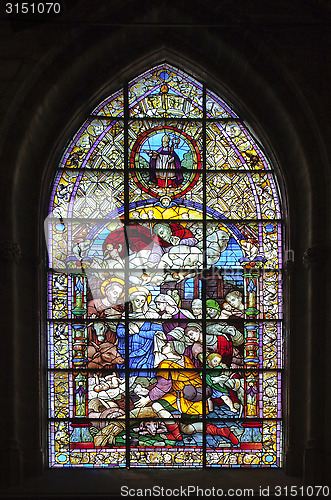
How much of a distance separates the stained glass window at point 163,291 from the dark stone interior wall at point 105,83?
13.1 inches

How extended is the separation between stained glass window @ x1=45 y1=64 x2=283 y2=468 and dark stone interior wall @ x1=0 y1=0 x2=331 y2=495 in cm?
33

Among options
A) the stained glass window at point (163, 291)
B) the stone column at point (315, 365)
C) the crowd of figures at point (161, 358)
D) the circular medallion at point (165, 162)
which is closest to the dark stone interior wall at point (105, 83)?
the stone column at point (315, 365)

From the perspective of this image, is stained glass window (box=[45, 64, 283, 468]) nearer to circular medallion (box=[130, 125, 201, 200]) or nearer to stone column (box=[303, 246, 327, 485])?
circular medallion (box=[130, 125, 201, 200])

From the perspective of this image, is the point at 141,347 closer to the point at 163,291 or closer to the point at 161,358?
the point at 161,358

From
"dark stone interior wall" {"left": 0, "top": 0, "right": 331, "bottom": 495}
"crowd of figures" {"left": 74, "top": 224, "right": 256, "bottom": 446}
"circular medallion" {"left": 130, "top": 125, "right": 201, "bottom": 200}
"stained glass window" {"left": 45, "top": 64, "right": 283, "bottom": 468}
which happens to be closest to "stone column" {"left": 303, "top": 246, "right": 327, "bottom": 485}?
"dark stone interior wall" {"left": 0, "top": 0, "right": 331, "bottom": 495}

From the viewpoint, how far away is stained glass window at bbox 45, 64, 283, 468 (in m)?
7.55

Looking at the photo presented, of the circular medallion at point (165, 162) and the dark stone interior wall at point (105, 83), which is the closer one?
the dark stone interior wall at point (105, 83)

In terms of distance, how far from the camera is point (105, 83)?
7.71m

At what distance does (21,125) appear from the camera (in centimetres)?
723

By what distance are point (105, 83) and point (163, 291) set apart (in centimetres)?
310

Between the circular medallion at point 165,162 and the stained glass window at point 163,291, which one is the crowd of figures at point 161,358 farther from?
the circular medallion at point 165,162

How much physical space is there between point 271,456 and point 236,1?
6.31m

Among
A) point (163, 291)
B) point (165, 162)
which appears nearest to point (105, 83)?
point (165, 162)

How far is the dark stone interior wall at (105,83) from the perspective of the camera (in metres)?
7.06
